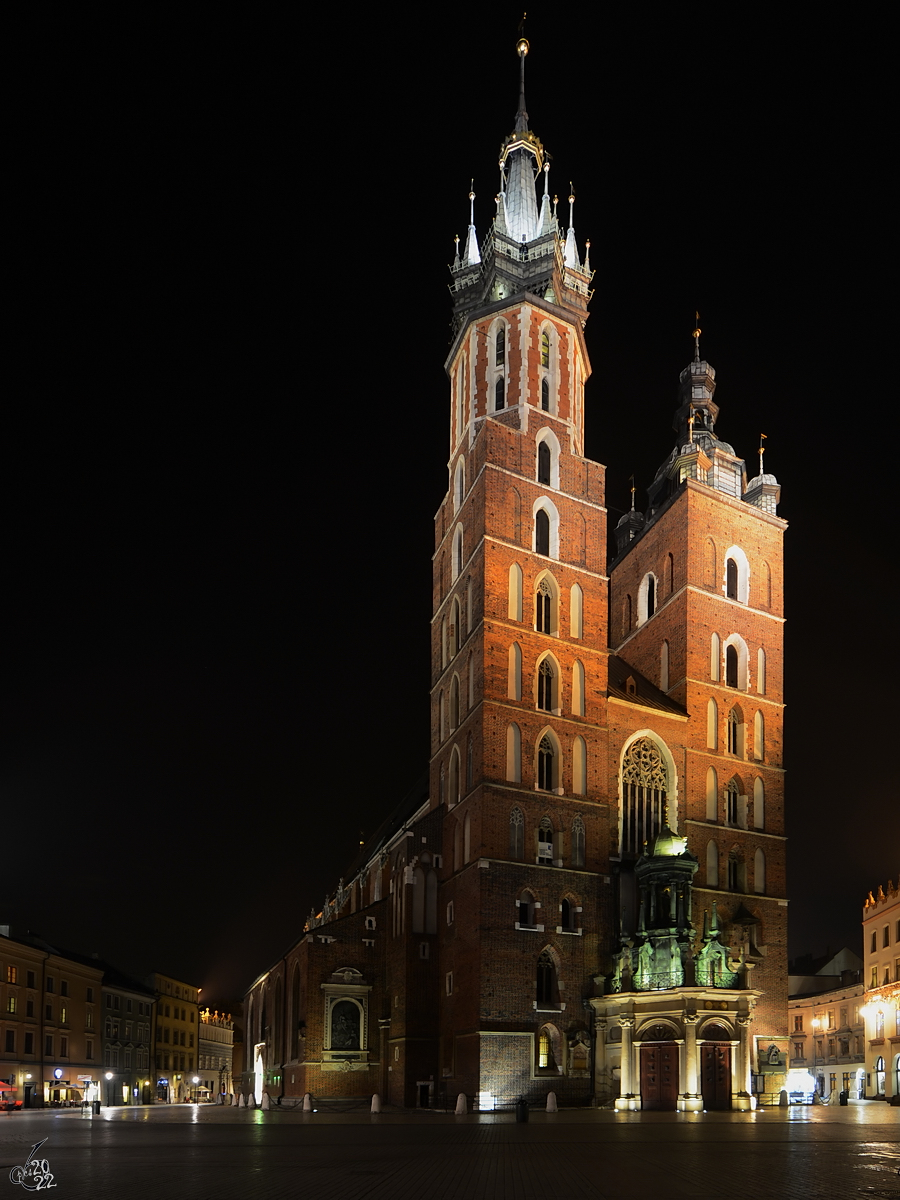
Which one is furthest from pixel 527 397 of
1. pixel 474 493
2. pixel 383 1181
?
pixel 383 1181

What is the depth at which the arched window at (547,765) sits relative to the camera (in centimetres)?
4862

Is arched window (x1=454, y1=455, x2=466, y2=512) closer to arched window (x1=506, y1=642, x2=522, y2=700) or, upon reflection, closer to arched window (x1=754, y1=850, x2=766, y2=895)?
arched window (x1=506, y1=642, x2=522, y2=700)

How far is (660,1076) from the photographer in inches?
1674

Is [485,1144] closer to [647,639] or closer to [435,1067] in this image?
[435,1067]

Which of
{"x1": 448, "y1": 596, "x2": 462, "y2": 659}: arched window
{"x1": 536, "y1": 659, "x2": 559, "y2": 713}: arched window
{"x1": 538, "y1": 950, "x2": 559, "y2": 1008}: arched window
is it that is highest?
{"x1": 448, "y1": 596, "x2": 462, "y2": 659}: arched window

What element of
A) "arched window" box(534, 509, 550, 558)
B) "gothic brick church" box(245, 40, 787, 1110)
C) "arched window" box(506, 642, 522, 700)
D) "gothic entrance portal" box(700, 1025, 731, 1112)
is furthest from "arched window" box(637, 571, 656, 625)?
"gothic entrance portal" box(700, 1025, 731, 1112)

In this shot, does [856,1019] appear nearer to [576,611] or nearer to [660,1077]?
[660,1077]

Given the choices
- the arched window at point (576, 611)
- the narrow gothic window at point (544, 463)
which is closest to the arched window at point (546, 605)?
the arched window at point (576, 611)

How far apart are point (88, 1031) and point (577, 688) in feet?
154

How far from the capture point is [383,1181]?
1712 cm

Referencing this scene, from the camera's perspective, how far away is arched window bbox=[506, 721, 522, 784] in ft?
156

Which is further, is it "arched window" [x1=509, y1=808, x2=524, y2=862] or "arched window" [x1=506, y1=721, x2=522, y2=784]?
"arched window" [x1=506, y1=721, x2=522, y2=784]

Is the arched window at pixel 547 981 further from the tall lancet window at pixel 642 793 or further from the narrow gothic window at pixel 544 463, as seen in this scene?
the narrow gothic window at pixel 544 463

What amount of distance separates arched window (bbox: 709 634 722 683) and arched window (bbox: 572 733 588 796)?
26.5 feet
